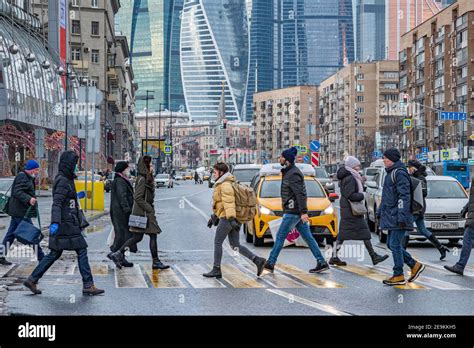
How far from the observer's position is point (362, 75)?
160 m

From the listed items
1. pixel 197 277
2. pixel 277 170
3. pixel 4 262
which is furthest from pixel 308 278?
pixel 277 170

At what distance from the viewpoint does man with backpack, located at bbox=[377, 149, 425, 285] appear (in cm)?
1250

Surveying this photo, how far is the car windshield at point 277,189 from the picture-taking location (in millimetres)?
20359

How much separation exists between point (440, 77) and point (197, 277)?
96032 millimetres

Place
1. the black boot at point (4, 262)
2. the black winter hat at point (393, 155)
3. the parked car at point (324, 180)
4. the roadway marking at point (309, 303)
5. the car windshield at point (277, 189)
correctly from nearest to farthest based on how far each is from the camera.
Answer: the roadway marking at point (309, 303) → the black winter hat at point (393, 155) → the black boot at point (4, 262) → the car windshield at point (277, 189) → the parked car at point (324, 180)

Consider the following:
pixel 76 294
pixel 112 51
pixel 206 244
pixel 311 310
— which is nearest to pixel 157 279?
pixel 76 294

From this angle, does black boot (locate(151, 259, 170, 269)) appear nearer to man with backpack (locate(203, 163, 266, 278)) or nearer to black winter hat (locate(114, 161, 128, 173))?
man with backpack (locate(203, 163, 266, 278))

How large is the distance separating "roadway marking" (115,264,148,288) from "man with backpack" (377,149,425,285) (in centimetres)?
343

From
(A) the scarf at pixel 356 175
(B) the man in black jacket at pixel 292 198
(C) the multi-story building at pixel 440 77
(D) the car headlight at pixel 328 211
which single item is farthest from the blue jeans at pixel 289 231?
(C) the multi-story building at pixel 440 77

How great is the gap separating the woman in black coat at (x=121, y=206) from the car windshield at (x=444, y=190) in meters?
8.10

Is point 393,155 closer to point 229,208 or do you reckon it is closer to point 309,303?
point 229,208

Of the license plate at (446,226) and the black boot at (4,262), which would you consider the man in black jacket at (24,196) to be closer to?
the black boot at (4,262)

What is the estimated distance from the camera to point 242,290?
11938 millimetres
